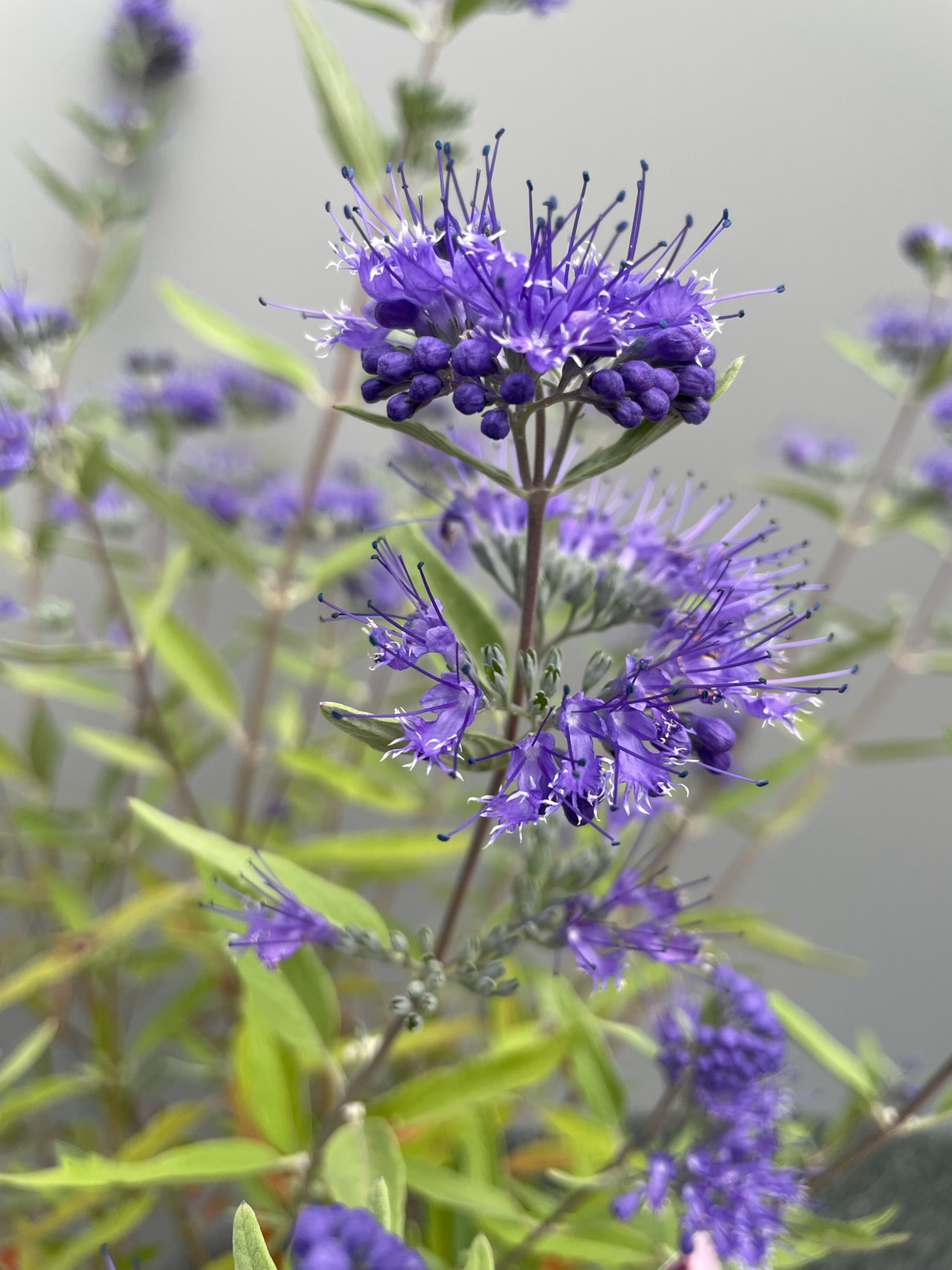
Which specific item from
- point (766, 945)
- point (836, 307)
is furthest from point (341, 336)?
point (836, 307)

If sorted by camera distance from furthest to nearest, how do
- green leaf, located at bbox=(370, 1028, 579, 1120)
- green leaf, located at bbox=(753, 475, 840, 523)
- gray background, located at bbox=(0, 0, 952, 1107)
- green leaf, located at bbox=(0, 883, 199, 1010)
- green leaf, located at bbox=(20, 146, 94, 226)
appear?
gray background, located at bbox=(0, 0, 952, 1107) < green leaf, located at bbox=(753, 475, 840, 523) < green leaf, located at bbox=(20, 146, 94, 226) < green leaf, located at bbox=(0, 883, 199, 1010) < green leaf, located at bbox=(370, 1028, 579, 1120)

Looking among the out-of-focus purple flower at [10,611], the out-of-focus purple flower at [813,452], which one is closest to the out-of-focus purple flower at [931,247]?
the out-of-focus purple flower at [813,452]

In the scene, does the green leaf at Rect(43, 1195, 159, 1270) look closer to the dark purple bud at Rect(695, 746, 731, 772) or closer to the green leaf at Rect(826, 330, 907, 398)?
the dark purple bud at Rect(695, 746, 731, 772)

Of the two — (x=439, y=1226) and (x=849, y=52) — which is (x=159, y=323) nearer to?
(x=849, y=52)

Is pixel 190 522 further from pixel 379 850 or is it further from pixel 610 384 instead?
pixel 610 384

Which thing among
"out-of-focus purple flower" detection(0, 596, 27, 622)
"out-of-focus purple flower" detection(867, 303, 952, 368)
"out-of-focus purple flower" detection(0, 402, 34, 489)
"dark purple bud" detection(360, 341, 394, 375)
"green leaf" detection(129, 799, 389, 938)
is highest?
"out-of-focus purple flower" detection(867, 303, 952, 368)

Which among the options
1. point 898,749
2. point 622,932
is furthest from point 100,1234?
point 898,749

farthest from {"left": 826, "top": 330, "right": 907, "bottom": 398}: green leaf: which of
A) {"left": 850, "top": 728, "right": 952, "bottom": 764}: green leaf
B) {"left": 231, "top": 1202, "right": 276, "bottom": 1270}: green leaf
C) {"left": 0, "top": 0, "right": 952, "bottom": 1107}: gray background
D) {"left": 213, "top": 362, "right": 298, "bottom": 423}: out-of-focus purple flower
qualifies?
{"left": 231, "top": 1202, "right": 276, "bottom": 1270}: green leaf
